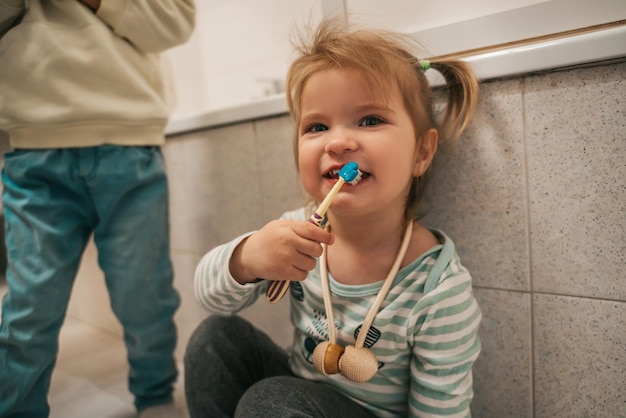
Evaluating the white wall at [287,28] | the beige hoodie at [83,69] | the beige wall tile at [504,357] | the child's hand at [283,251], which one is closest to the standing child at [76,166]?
the beige hoodie at [83,69]

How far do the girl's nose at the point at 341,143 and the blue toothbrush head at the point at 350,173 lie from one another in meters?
0.02

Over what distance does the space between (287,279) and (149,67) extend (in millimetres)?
484

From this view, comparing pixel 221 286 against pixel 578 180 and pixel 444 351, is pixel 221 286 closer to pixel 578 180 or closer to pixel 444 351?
pixel 444 351

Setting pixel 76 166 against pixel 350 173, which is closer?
pixel 350 173

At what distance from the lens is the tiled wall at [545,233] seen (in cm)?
45

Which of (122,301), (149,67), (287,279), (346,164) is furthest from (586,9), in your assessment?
(122,301)

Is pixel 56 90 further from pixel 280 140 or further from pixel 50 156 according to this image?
pixel 280 140

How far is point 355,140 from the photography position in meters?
0.44

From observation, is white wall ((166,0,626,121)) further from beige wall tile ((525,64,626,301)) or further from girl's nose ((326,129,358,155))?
girl's nose ((326,129,358,155))

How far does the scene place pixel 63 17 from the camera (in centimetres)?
60

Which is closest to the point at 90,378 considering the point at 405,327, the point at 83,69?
the point at 83,69

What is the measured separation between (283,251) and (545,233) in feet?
1.04

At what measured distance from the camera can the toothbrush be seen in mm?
405

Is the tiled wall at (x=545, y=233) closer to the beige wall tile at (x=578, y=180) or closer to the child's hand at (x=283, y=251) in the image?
the beige wall tile at (x=578, y=180)
